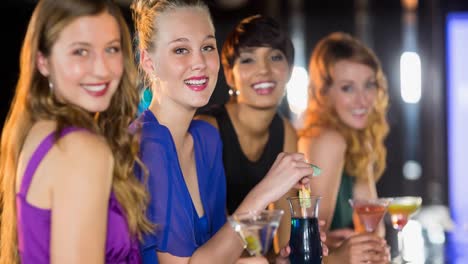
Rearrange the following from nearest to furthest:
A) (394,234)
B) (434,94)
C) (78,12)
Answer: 1. (78,12)
2. (394,234)
3. (434,94)

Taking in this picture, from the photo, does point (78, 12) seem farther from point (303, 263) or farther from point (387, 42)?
point (387, 42)

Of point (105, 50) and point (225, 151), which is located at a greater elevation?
point (105, 50)

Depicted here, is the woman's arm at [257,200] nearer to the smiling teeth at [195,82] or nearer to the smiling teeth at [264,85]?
the smiling teeth at [195,82]

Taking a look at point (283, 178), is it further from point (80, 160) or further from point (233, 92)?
point (233, 92)

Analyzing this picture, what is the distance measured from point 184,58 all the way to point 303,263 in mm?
766

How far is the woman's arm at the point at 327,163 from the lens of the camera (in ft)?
11.3

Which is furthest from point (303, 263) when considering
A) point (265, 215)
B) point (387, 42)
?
point (387, 42)

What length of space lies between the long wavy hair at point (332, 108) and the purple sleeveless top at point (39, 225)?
171 cm

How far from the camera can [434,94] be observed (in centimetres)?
664

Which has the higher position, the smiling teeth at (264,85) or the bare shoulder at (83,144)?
the smiling teeth at (264,85)

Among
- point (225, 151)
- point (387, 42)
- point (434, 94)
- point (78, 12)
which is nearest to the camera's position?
point (78, 12)

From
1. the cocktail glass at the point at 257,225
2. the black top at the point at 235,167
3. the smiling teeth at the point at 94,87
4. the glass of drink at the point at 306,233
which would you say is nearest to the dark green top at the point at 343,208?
the black top at the point at 235,167

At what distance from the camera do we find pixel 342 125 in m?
3.71

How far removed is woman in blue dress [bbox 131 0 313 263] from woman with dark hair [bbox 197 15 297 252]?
0.53 metres
